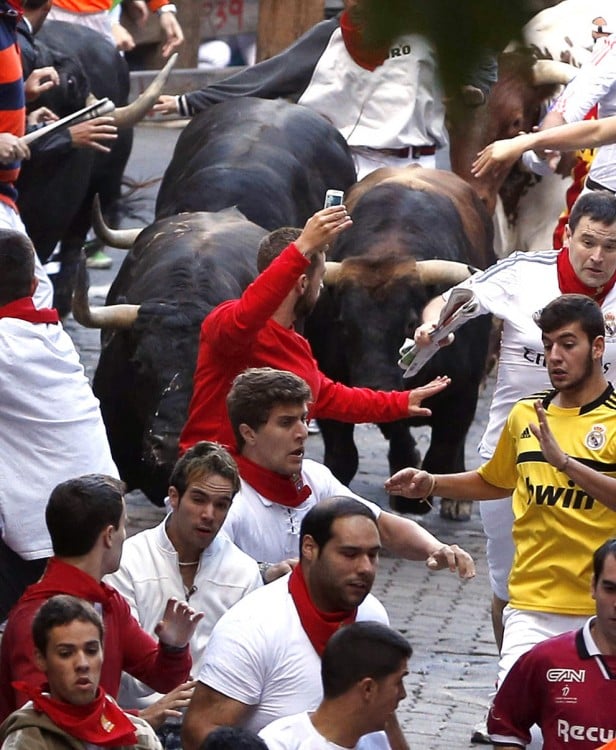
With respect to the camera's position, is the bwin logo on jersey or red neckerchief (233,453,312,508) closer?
the bwin logo on jersey

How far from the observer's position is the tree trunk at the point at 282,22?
14.0 metres

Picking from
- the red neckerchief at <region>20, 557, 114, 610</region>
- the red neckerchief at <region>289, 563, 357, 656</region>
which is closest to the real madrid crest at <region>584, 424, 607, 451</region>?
the red neckerchief at <region>289, 563, 357, 656</region>

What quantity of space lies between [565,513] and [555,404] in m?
0.37

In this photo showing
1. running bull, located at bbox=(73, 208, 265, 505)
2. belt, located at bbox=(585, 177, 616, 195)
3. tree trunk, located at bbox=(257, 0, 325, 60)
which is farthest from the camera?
tree trunk, located at bbox=(257, 0, 325, 60)

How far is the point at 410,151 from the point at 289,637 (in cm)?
671

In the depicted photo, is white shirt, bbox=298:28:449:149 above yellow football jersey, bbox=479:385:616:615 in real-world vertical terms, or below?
below

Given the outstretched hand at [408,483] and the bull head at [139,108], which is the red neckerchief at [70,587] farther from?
the bull head at [139,108]

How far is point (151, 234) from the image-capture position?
988cm

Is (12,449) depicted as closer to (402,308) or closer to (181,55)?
(402,308)

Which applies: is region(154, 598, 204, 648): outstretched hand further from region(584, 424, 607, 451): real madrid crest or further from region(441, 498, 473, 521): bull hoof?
region(441, 498, 473, 521): bull hoof

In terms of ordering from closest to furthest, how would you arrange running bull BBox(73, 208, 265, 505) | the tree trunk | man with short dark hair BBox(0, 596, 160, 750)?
man with short dark hair BBox(0, 596, 160, 750), running bull BBox(73, 208, 265, 505), the tree trunk

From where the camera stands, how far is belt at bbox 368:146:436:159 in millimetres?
11469

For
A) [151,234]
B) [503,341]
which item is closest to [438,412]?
[151,234]

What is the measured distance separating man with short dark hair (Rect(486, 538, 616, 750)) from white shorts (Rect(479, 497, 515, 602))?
1.56 m
